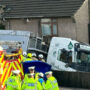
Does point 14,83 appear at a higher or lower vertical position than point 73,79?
higher

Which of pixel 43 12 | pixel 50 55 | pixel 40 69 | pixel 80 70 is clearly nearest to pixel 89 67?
pixel 80 70

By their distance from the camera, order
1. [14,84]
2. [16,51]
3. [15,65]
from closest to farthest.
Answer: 1. [14,84]
2. [15,65]
3. [16,51]

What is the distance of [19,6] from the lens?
24.5 m

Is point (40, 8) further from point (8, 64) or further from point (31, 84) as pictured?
Result: point (31, 84)

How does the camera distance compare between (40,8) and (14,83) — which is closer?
(14,83)

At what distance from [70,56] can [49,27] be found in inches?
304

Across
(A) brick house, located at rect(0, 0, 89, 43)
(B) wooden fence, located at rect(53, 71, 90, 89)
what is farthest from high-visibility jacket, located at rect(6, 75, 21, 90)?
(A) brick house, located at rect(0, 0, 89, 43)

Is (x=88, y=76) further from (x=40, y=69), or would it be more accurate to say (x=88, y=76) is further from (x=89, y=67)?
(x=40, y=69)

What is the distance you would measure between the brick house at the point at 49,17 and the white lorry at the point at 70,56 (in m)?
5.91

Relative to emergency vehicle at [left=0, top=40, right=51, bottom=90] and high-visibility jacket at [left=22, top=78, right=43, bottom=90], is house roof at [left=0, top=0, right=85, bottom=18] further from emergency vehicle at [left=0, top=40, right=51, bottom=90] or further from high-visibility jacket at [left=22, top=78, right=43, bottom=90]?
high-visibility jacket at [left=22, top=78, right=43, bottom=90]

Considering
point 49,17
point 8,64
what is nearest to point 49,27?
point 49,17

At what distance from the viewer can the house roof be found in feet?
75.9

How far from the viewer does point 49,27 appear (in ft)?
77.8

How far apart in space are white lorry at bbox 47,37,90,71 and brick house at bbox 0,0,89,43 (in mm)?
5908
